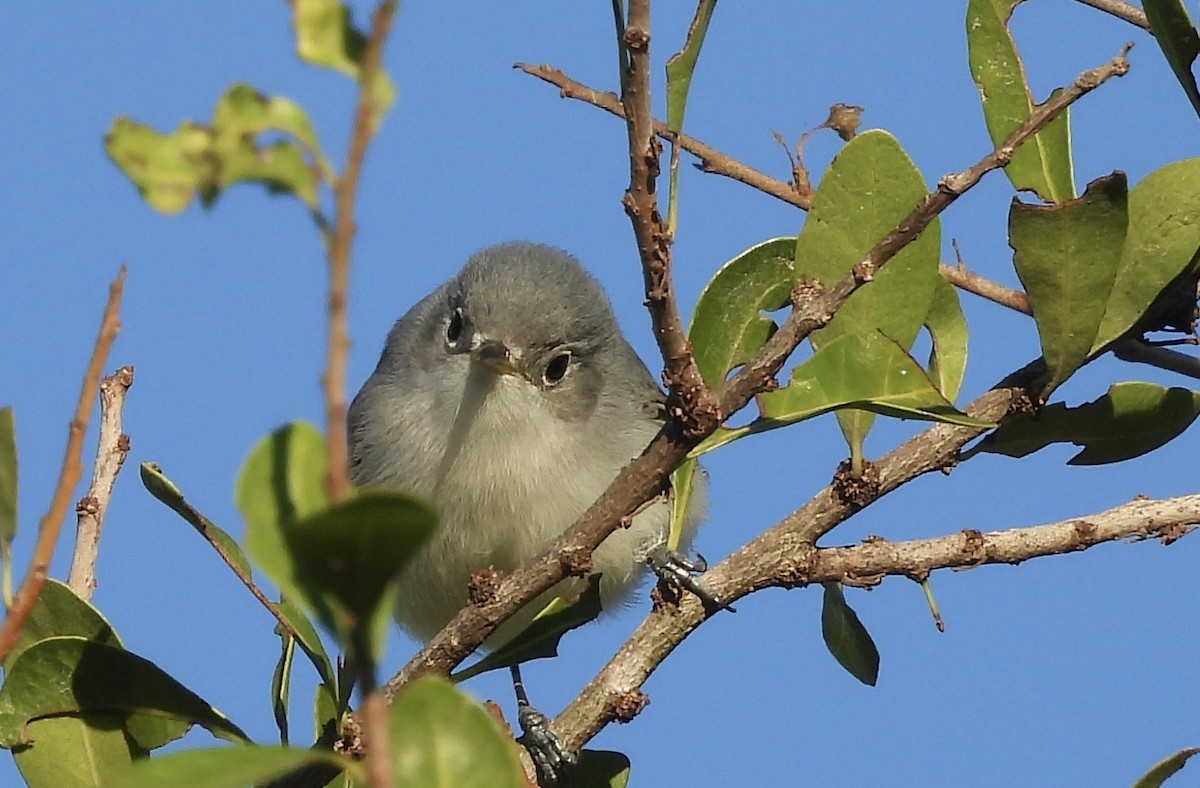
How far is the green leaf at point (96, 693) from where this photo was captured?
1911 millimetres

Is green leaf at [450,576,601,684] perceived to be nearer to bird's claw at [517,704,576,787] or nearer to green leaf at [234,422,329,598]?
bird's claw at [517,704,576,787]

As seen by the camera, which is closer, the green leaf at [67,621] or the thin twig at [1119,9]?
the green leaf at [67,621]

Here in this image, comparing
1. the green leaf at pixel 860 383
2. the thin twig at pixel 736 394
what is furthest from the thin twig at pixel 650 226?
the green leaf at pixel 860 383

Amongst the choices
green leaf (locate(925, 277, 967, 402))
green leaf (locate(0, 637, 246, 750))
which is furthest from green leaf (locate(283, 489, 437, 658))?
green leaf (locate(925, 277, 967, 402))

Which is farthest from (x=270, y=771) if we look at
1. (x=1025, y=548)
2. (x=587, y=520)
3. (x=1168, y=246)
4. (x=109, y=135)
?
(x=1168, y=246)

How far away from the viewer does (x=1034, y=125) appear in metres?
1.59

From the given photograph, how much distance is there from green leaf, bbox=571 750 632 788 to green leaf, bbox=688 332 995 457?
767 millimetres

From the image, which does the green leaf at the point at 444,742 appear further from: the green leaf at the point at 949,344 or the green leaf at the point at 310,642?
the green leaf at the point at 949,344

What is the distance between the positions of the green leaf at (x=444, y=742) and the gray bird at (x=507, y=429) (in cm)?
267

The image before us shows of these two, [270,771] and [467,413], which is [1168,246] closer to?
[270,771]

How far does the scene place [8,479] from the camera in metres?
1.45

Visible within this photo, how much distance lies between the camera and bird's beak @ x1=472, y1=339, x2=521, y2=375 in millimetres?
3809

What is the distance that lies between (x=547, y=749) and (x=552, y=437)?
1747 mm

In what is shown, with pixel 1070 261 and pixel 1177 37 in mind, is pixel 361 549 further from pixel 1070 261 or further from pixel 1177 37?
pixel 1177 37
